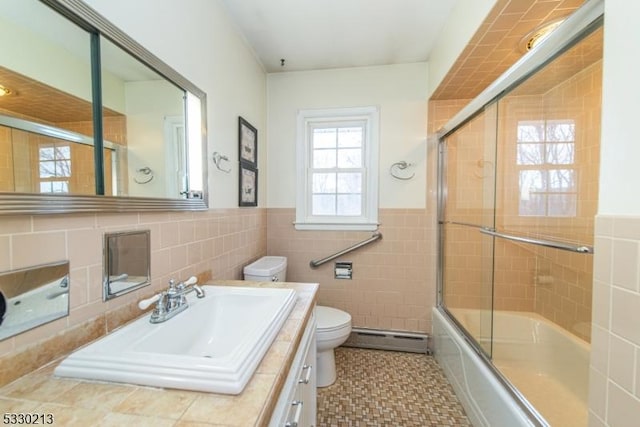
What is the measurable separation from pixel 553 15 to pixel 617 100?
3.02 ft

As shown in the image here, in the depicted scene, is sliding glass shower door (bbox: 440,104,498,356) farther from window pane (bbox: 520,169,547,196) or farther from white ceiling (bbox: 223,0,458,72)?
white ceiling (bbox: 223,0,458,72)

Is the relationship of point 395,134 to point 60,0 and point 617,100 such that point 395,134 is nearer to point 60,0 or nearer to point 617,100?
point 617,100

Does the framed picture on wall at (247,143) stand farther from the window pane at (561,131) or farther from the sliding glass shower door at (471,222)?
the window pane at (561,131)

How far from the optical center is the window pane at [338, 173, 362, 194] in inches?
95.5

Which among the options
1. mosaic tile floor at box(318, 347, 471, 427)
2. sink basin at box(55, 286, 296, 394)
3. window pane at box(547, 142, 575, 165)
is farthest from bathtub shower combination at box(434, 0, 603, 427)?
sink basin at box(55, 286, 296, 394)

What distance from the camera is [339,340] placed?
1850 mm

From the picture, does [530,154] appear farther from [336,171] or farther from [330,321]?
[330,321]

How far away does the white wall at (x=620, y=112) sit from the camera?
659mm

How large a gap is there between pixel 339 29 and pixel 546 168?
1758 mm

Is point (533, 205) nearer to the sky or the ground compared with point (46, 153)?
nearer to the ground

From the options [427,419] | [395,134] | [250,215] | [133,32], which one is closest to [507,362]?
[427,419]

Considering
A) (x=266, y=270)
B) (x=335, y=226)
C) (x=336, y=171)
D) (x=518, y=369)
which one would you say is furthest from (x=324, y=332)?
(x=336, y=171)

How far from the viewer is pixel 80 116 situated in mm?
807

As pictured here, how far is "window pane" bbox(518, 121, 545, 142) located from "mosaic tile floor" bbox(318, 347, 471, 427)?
1.83 meters
